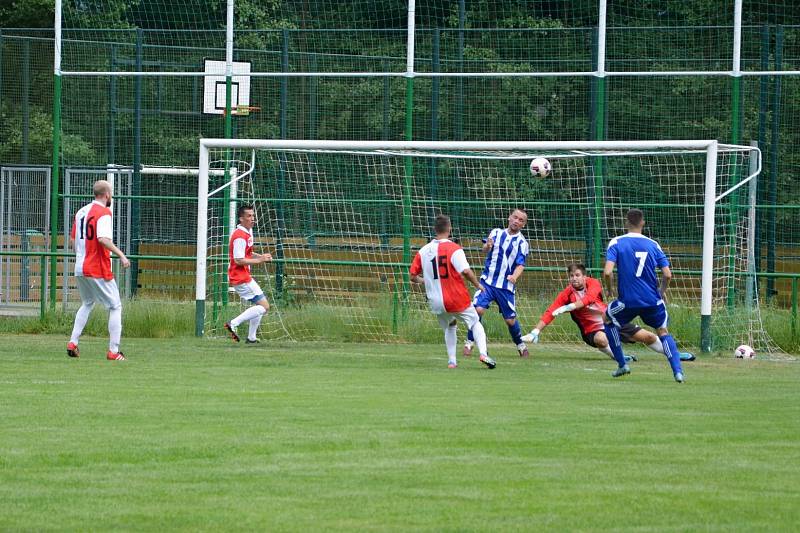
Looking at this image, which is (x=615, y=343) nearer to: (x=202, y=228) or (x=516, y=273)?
(x=516, y=273)

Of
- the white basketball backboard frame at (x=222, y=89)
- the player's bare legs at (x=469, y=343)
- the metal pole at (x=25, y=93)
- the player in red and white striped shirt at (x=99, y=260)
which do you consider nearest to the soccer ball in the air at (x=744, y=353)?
the player's bare legs at (x=469, y=343)

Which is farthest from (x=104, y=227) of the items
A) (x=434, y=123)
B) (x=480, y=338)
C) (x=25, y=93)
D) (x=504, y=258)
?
(x=25, y=93)

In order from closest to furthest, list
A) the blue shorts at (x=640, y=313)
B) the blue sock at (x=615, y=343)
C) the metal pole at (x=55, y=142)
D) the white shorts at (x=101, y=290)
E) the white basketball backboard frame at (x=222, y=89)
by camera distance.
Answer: the blue shorts at (x=640, y=313) < the blue sock at (x=615, y=343) < the white shorts at (x=101, y=290) < the metal pole at (x=55, y=142) < the white basketball backboard frame at (x=222, y=89)

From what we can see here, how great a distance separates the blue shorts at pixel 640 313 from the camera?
44.8 ft

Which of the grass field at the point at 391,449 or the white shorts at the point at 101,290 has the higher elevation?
the white shorts at the point at 101,290

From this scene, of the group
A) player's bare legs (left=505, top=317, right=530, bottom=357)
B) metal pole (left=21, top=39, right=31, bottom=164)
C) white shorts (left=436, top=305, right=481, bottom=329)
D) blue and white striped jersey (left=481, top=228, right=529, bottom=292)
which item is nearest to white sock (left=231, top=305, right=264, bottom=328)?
blue and white striped jersey (left=481, top=228, right=529, bottom=292)

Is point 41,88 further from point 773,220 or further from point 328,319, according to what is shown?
point 773,220

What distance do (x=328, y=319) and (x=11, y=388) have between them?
7.85 m

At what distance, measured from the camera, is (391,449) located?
859cm

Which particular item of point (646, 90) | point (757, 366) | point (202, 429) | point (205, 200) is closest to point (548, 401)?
point (202, 429)

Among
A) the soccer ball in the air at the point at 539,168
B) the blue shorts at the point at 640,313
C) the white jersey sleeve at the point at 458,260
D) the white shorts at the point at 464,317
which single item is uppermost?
the soccer ball in the air at the point at 539,168

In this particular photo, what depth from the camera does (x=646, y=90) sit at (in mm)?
26125

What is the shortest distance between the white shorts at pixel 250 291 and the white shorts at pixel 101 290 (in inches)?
110

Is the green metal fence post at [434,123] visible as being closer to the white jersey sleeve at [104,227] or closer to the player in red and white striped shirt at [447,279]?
the player in red and white striped shirt at [447,279]
